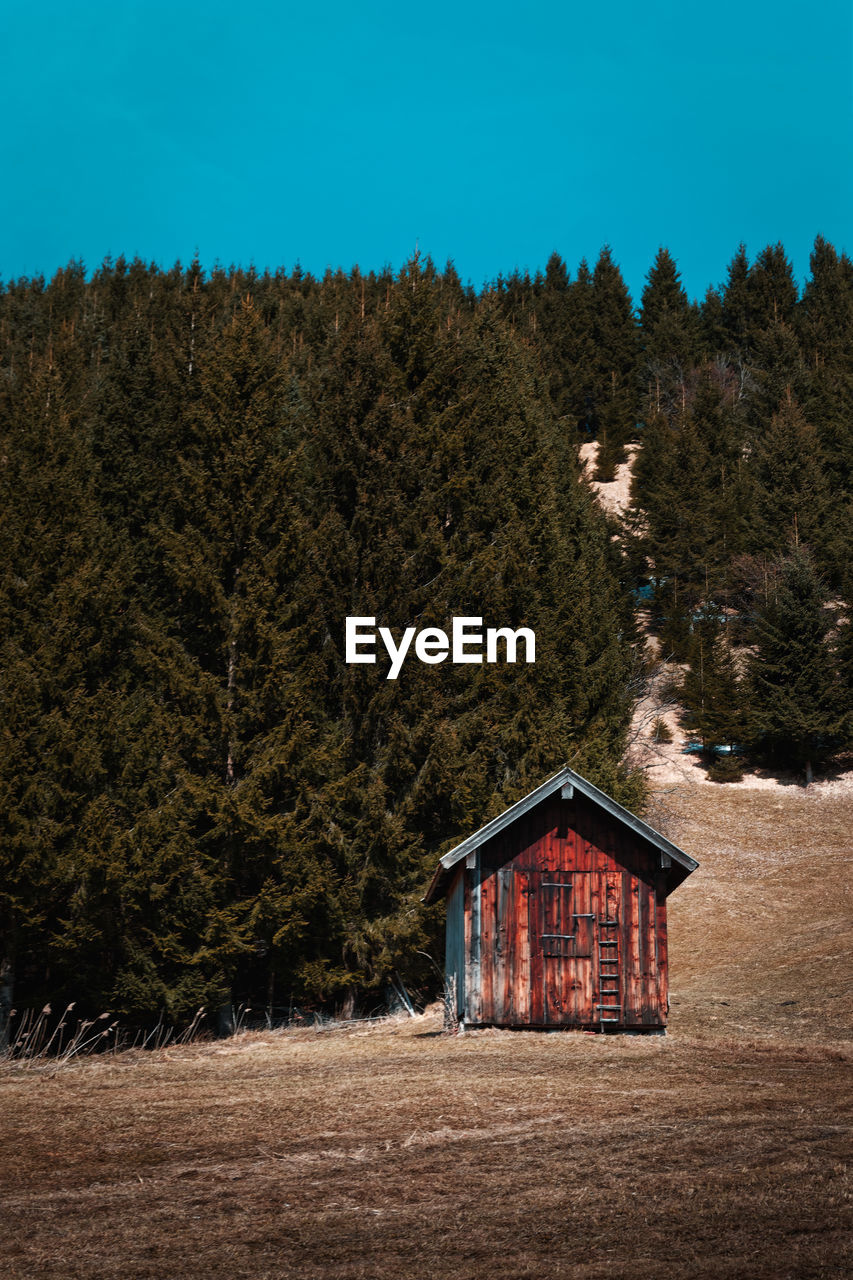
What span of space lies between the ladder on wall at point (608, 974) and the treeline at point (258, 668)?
6.46m

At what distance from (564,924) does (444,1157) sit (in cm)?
1000

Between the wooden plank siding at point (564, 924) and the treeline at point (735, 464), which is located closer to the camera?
the wooden plank siding at point (564, 924)

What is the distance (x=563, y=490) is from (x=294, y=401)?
→ 955cm

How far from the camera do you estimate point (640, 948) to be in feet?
66.5

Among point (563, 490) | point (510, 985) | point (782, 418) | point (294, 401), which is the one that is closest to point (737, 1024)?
point (510, 985)

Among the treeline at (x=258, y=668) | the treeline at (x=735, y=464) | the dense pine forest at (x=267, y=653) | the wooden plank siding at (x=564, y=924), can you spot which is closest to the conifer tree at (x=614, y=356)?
the treeline at (x=735, y=464)

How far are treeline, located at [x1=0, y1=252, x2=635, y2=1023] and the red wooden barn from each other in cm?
567

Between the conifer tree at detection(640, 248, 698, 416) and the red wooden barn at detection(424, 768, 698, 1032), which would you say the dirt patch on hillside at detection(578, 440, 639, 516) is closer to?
the conifer tree at detection(640, 248, 698, 416)

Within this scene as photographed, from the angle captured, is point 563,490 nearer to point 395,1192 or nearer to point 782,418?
point 782,418

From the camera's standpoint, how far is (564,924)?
20266 millimetres

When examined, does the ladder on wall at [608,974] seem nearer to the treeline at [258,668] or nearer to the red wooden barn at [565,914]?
the red wooden barn at [565,914]

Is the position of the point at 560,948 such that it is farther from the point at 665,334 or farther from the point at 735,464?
the point at 665,334

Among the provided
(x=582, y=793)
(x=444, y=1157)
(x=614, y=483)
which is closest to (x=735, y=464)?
(x=614, y=483)

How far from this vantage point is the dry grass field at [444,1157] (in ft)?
25.2
